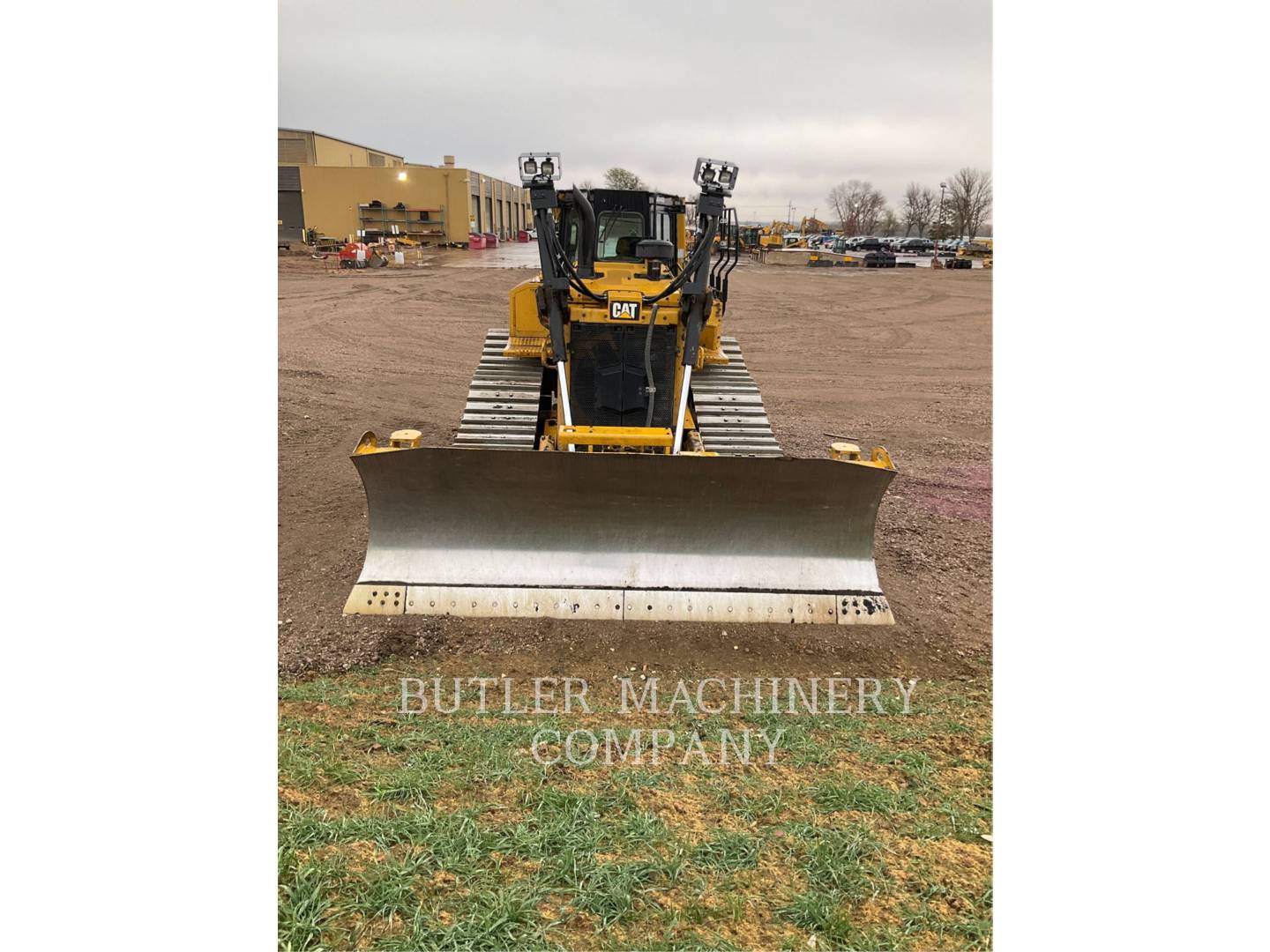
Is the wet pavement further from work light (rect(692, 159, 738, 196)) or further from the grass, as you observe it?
the grass

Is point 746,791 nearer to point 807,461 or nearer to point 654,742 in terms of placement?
Result: point 654,742

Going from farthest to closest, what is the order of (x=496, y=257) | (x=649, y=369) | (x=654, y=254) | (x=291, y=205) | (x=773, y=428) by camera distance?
(x=291, y=205) < (x=496, y=257) < (x=773, y=428) < (x=654, y=254) < (x=649, y=369)

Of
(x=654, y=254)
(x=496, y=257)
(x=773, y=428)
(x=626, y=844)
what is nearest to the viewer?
(x=626, y=844)

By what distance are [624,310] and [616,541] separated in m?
1.69

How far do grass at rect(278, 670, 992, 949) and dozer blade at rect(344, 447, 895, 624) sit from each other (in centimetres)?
127

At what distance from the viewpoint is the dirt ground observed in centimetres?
451

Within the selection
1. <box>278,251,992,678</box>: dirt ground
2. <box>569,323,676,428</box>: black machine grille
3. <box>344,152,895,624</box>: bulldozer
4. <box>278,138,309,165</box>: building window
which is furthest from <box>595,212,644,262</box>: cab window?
<box>278,138,309,165</box>: building window

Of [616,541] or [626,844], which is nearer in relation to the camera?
[626,844]

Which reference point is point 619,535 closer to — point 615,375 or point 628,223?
point 615,375

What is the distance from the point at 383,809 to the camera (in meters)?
2.77

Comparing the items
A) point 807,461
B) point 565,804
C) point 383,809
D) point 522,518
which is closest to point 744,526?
point 807,461

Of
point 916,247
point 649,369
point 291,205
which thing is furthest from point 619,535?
point 916,247

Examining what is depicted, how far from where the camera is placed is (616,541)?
4.85 m

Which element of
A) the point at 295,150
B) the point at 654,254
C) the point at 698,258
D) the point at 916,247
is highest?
the point at 295,150
